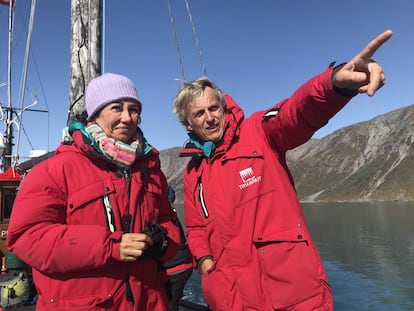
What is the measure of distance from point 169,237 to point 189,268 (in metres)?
2.63

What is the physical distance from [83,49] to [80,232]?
12.5ft

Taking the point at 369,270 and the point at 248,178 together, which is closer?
the point at 248,178

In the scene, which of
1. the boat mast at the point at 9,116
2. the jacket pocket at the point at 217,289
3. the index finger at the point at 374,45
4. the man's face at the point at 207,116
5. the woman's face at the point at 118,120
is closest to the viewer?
the index finger at the point at 374,45

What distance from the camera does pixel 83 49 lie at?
567cm

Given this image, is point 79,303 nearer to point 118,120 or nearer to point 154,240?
point 154,240

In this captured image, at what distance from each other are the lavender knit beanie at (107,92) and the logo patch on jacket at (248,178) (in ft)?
4.25

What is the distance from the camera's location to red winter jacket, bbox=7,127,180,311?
8.94ft

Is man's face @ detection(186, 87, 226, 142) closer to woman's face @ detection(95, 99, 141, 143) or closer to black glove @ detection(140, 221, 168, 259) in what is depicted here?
woman's face @ detection(95, 99, 141, 143)

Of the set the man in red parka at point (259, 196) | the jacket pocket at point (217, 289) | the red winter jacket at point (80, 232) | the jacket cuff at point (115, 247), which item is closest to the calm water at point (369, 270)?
the jacket pocket at point (217, 289)

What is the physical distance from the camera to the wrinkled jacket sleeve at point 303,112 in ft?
10.1

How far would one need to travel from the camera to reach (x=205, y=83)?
4328 millimetres

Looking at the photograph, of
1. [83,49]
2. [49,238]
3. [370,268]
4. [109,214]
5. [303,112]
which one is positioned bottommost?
[370,268]

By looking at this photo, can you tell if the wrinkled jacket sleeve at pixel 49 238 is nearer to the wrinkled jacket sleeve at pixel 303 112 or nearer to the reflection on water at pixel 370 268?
the wrinkled jacket sleeve at pixel 303 112

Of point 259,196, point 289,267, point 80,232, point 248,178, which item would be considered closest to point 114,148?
point 80,232
